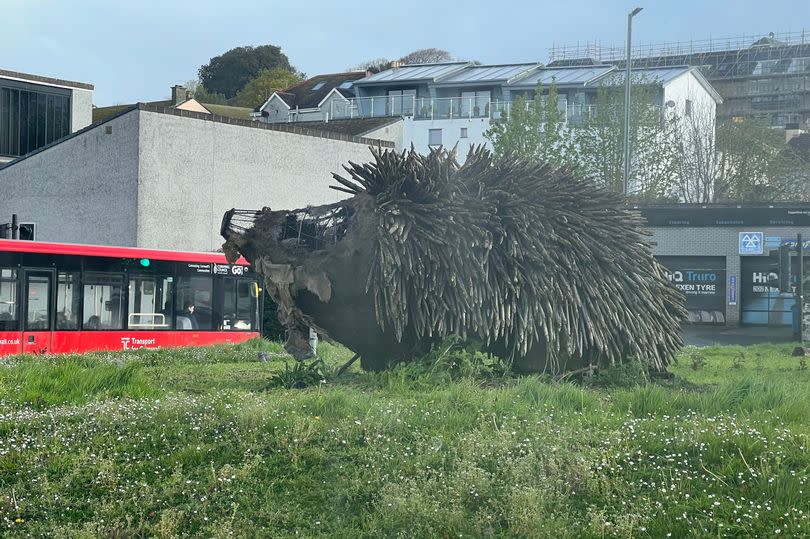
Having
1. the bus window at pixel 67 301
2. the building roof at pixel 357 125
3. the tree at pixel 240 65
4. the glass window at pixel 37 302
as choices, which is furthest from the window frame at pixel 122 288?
the tree at pixel 240 65

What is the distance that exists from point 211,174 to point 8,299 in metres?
17.6

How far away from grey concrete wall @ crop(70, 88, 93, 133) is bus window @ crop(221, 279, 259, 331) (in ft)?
112

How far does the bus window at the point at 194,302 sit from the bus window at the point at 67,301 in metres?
3.11

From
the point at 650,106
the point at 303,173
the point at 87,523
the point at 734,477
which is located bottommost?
the point at 87,523

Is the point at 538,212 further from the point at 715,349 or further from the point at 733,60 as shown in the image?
the point at 733,60

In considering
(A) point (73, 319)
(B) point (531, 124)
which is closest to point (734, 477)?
(A) point (73, 319)

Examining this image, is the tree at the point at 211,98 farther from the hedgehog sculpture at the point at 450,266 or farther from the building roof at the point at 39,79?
the hedgehog sculpture at the point at 450,266

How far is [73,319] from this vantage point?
2559cm

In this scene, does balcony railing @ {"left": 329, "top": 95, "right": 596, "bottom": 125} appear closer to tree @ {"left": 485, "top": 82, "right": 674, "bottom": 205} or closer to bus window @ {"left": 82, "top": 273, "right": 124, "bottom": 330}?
tree @ {"left": 485, "top": 82, "right": 674, "bottom": 205}

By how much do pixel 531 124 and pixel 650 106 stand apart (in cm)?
726

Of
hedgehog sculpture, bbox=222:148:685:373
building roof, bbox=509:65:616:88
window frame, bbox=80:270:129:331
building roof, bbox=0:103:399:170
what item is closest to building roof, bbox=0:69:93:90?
building roof, bbox=0:103:399:170

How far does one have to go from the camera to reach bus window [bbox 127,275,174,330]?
27000mm

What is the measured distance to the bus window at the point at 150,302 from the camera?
27000mm

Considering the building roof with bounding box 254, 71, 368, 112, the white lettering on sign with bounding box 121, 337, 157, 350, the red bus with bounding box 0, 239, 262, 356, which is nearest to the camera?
the red bus with bounding box 0, 239, 262, 356
